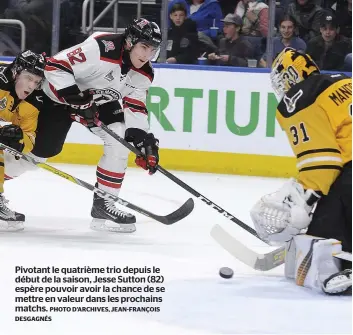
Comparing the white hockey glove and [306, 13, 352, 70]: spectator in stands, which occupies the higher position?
[306, 13, 352, 70]: spectator in stands

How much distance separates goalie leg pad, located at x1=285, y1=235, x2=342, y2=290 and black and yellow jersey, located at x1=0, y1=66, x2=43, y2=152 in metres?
1.49

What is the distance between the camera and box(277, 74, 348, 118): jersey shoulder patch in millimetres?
3178

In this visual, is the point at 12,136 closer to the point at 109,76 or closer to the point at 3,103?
the point at 3,103

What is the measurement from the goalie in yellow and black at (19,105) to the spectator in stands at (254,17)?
245 cm

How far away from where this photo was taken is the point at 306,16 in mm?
6383

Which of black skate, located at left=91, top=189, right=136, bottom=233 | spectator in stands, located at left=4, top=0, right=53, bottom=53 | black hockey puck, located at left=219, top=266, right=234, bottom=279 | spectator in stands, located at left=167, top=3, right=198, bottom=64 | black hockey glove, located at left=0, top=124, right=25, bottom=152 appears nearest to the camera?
black hockey puck, located at left=219, top=266, right=234, bottom=279

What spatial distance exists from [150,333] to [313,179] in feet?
2.62

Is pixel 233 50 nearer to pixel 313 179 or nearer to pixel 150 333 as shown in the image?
pixel 313 179

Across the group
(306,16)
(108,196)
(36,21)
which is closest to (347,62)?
(306,16)

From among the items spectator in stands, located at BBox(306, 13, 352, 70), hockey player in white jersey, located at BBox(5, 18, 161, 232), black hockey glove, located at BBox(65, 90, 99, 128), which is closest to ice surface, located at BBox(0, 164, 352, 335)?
hockey player in white jersey, located at BBox(5, 18, 161, 232)

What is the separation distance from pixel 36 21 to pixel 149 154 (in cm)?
273

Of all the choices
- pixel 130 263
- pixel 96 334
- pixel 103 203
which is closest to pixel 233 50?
pixel 103 203

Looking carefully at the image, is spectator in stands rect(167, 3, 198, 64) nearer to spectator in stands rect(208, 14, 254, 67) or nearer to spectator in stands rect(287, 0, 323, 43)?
spectator in stands rect(208, 14, 254, 67)

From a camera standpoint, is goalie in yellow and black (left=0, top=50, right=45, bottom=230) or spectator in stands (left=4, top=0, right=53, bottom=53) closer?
goalie in yellow and black (left=0, top=50, right=45, bottom=230)
